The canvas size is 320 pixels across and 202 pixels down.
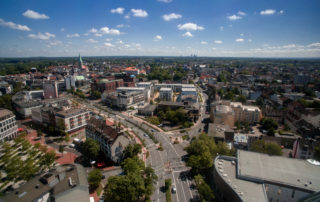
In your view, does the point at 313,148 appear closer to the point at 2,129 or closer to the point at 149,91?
the point at 149,91

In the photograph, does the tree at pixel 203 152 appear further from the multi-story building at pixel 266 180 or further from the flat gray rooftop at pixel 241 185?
the flat gray rooftop at pixel 241 185

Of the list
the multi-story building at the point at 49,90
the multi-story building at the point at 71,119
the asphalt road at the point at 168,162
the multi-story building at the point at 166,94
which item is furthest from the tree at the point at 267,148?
the multi-story building at the point at 49,90

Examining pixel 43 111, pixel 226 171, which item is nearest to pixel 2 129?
pixel 43 111

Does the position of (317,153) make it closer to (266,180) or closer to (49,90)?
(266,180)

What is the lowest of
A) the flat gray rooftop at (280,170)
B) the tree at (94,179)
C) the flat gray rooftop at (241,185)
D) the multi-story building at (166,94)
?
the tree at (94,179)

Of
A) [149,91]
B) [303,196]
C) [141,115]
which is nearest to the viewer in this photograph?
[303,196]

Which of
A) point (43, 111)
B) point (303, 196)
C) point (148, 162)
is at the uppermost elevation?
point (43, 111)

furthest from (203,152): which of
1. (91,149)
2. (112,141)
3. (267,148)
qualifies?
(91,149)
